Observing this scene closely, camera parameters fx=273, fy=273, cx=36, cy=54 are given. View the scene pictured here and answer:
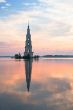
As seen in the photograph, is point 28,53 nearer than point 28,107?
No

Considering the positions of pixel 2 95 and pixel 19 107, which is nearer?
pixel 19 107

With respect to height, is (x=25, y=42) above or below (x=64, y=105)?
below

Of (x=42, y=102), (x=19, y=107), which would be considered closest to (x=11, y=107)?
(x=19, y=107)

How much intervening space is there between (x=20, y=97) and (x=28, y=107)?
2621 mm

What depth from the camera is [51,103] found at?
518 inches

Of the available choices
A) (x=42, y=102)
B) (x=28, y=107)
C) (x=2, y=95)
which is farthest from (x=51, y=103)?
(x=2, y=95)

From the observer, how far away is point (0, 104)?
12.9 m

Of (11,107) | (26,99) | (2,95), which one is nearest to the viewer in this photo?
(11,107)

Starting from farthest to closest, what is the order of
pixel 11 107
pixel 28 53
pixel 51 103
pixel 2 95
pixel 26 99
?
pixel 28 53 < pixel 2 95 < pixel 26 99 < pixel 51 103 < pixel 11 107

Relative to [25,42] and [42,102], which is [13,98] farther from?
[25,42]

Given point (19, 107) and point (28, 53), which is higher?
point (19, 107)

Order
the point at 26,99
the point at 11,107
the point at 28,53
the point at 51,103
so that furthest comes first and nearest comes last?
the point at 28,53, the point at 26,99, the point at 51,103, the point at 11,107

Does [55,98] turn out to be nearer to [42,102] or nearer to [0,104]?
[42,102]

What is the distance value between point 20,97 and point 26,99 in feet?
2.35
